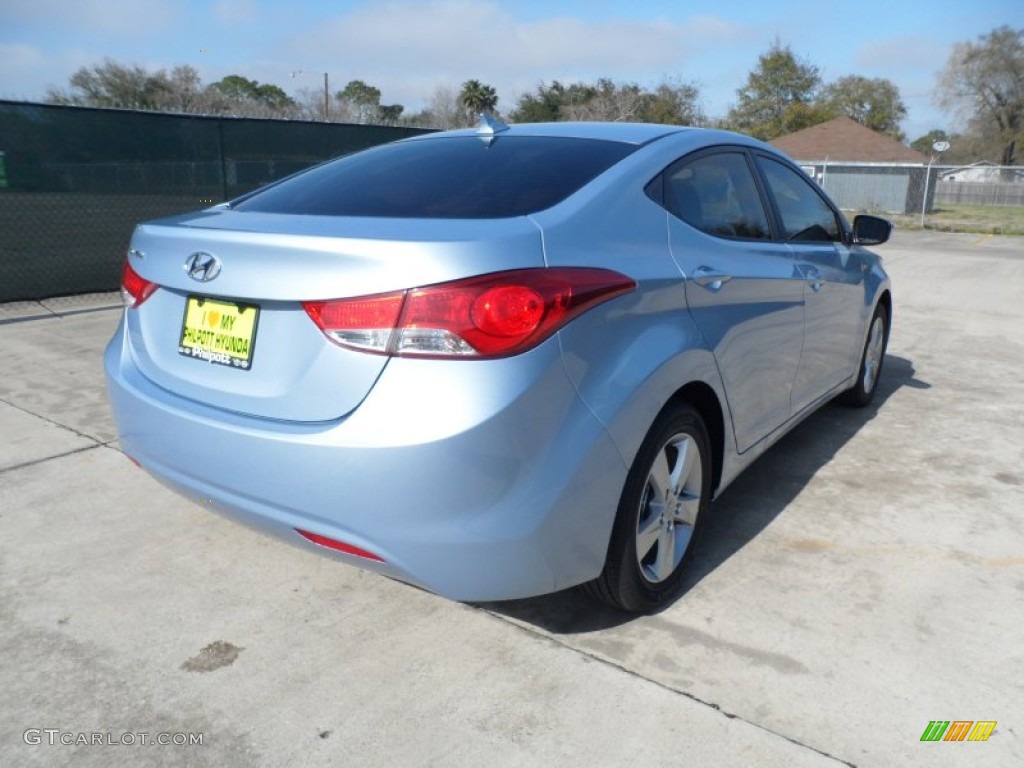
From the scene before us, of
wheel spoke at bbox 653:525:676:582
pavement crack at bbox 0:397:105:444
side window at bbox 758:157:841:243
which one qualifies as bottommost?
pavement crack at bbox 0:397:105:444

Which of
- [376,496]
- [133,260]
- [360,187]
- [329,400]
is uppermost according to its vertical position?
[360,187]

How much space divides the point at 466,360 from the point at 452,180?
0.96 meters

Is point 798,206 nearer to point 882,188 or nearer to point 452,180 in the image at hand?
point 452,180

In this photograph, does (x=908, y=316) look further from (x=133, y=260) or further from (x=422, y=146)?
(x=133, y=260)

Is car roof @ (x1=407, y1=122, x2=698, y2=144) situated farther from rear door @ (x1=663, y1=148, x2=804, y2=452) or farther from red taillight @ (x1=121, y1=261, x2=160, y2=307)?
red taillight @ (x1=121, y1=261, x2=160, y2=307)

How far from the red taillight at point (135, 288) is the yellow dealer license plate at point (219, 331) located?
243mm

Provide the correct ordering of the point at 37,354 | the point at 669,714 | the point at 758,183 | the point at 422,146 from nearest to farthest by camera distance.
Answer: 1. the point at 669,714
2. the point at 422,146
3. the point at 758,183
4. the point at 37,354

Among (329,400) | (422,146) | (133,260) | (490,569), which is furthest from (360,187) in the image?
(490,569)

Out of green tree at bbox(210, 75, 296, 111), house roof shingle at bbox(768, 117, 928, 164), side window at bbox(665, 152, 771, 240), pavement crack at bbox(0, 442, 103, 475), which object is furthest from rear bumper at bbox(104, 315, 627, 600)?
green tree at bbox(210, 75, 296, 111)

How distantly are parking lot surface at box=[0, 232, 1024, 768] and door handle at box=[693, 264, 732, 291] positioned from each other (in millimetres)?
1052

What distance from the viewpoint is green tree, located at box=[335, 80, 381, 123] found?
5841cm

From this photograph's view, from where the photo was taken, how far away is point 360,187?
2.89m

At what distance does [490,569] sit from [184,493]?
1.05 metres

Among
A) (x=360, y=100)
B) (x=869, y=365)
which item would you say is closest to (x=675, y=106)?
(x=360, y=100)
